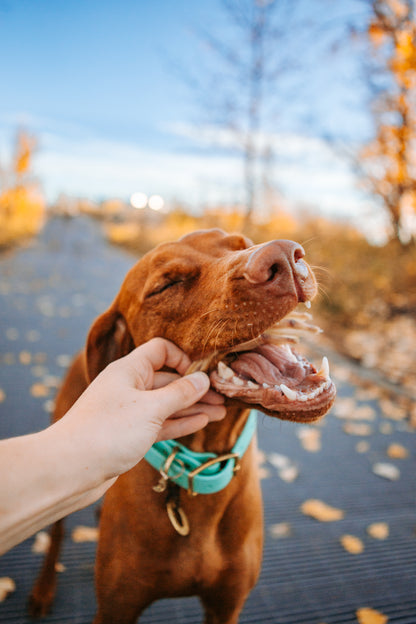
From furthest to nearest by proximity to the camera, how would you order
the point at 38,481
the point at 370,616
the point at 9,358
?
the point at 9,358 → the point at 370,616 → the point at 38,481

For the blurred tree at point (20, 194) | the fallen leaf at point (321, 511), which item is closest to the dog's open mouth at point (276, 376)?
the fallen leaf at point (321, 511)

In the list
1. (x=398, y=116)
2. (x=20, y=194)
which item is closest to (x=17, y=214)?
(x=20, y=194)

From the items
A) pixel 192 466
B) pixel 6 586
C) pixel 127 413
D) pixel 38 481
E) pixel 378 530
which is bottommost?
pixel 378 530

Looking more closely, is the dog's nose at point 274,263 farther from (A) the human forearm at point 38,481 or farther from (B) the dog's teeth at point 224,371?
(A) the human forearm at point 38,481

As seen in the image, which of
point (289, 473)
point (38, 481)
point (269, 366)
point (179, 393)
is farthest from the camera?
point (289, 473)

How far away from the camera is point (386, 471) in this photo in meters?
3.88

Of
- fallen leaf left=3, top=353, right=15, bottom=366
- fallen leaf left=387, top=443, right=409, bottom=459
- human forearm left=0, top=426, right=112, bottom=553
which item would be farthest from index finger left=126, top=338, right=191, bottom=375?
fallen leaf left=3, top=353, right=15, bottom=366

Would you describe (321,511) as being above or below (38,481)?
below

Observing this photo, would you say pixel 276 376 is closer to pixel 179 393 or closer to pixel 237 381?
pixel 237 381

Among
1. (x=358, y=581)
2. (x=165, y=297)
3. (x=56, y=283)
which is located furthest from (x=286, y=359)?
(x=56, y=283)

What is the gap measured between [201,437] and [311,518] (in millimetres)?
1955

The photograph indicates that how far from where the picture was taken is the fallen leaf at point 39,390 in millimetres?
4840

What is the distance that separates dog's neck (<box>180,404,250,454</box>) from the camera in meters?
1.83

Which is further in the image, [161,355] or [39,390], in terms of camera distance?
[39,390]
